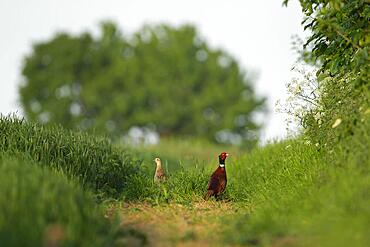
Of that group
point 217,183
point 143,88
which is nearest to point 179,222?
point 217,183

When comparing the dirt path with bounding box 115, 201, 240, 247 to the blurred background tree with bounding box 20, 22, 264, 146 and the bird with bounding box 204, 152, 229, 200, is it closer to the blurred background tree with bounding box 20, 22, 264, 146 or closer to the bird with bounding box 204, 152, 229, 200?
the bird with bounding box 204, 152, 229, 200

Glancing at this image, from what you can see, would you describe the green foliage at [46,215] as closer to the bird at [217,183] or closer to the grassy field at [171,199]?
the grassy field at [171,199]

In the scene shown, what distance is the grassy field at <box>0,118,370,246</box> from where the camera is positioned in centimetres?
638

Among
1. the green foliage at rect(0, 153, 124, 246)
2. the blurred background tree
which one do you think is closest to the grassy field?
the green foliage at rect(0, 153, 124, 246)

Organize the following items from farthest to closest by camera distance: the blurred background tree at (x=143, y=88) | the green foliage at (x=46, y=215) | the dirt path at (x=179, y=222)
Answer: the blurred background tree at (x=143, y=88) < the dirt path at (x=179, y=222) < the green foliage at (x=46, y=215)

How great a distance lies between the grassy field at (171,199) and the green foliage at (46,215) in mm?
12

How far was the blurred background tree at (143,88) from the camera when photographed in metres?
37.5

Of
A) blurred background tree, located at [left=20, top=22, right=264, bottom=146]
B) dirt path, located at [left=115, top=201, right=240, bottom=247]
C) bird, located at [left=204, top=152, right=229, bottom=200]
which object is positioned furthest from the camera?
blurred background tree, located at [left=20, top=22, right=264, bottom=146]

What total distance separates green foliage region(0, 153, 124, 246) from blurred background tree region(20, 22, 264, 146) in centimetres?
2950

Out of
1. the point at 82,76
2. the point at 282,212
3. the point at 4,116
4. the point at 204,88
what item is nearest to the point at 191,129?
the point at 204,88

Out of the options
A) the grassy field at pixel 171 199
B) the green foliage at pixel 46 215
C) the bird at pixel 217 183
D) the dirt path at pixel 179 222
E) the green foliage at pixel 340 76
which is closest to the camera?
the green foliage at pixel 46 215

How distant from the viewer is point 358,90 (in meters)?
8.97

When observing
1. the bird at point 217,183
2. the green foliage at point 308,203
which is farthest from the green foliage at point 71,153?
the green foliage at point 308,203

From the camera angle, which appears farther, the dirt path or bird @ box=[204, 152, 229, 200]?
bird @ box=[204, 152, 229, 200]
